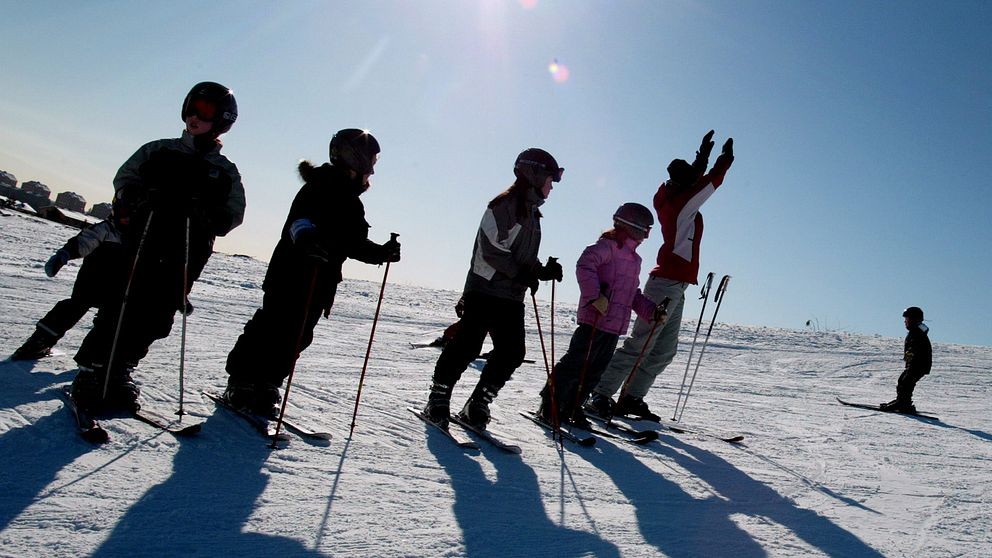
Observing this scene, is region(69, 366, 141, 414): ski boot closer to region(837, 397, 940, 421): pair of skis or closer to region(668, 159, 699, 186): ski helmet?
region(668, 159, 699, 186): ski helmet

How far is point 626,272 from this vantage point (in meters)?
4.92

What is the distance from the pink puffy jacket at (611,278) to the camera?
15.8 ft

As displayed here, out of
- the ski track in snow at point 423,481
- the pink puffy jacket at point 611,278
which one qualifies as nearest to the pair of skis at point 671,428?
the ski track in snow at point 423,481

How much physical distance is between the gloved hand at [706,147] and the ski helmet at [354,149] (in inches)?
122

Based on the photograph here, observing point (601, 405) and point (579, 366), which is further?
point (601, 405)

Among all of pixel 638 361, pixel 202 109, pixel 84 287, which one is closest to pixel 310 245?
pixel 202 109

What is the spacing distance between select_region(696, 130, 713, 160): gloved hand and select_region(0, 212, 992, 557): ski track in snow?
7.74ft

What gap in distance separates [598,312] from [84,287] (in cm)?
336

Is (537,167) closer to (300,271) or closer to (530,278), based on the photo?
(530,278)

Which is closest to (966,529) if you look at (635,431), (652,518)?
(652,518)

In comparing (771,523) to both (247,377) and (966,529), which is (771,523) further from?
(247,377)

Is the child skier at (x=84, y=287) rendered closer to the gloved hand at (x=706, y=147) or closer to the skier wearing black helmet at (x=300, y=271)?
the skier wearing black helmet at (x=300, y=271)

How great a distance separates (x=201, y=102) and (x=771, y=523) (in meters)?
3.44

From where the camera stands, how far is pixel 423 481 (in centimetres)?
301
